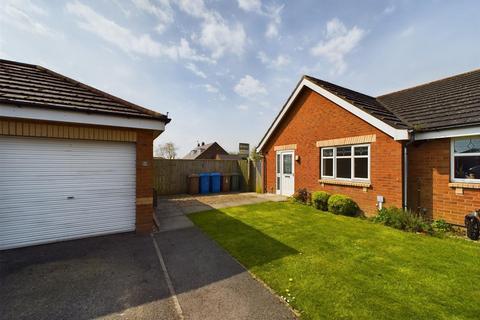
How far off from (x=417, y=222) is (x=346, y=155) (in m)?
3.48

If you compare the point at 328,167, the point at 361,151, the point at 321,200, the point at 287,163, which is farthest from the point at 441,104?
the point at 287,163

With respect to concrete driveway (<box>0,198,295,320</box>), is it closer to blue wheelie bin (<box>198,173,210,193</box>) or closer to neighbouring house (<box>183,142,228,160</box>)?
blue wheelie bin (<box>198,173,210,193</box>)

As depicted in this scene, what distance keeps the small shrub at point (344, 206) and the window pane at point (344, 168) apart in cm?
104

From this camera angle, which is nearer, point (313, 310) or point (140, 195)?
point (313, 310)

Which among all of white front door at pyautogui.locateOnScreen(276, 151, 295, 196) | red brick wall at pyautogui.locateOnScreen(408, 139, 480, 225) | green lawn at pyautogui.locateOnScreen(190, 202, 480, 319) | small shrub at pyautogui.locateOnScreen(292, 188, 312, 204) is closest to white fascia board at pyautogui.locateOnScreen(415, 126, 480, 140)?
red brick wall at pyautogui.locateOnScreen(408, 139, 480, 225)

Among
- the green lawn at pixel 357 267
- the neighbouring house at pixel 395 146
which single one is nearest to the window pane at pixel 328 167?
the neighbouring house at pixel 395 146

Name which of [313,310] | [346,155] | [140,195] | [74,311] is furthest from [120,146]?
[346,155]

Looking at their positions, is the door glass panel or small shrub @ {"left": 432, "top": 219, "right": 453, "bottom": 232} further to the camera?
the door glass panel

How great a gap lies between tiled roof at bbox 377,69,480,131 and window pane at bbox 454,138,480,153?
61 cm

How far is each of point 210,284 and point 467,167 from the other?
780 centimetres

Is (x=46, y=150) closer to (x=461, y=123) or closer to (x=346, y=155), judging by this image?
(x=346, y=155)

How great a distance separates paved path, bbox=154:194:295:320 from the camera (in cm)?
296

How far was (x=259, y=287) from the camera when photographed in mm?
3527

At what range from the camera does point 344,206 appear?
833cm
